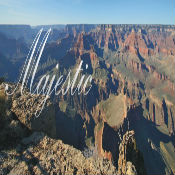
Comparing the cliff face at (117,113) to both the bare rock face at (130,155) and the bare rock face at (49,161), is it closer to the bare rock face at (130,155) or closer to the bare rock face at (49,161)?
the bare rock face at (130,155)

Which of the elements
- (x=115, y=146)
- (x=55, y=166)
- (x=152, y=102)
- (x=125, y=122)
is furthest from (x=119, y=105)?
(x=152, y=102)

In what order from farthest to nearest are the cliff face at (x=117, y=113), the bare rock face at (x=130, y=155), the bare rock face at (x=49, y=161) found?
the cliff face at (x=117, y=113) < the bare rock face at (x=130, y=155) < the bare rock face at (x=49, y=161)

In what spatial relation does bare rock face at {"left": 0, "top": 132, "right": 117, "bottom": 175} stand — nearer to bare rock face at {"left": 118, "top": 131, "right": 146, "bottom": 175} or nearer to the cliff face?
the cliff face

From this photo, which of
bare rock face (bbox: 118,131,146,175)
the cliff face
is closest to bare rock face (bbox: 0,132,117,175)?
the cliff face

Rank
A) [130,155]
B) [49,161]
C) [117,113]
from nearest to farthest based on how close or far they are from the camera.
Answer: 1. [49,161]
2. [130,155]
3. [117,113]

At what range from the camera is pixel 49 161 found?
10.4 metres

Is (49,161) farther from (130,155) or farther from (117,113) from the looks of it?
(117,113)

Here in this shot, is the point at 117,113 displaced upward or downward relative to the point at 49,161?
upward

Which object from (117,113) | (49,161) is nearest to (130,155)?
(49,161)

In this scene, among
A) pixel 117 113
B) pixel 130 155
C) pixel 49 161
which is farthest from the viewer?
pixel 117 113

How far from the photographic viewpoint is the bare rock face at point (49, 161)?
9820 mm

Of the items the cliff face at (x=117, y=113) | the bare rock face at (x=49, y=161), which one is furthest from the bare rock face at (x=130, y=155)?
the bare rock face at (x=49, y=161)

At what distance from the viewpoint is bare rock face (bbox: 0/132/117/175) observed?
9.82 m

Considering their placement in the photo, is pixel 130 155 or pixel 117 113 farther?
pixel 117 113
